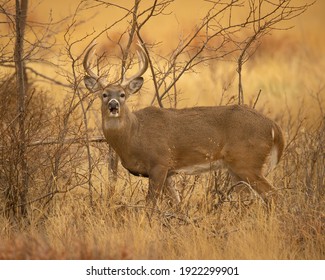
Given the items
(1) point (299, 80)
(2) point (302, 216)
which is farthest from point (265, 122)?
(1) point (299, 80)

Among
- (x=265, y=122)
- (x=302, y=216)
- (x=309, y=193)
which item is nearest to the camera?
(x=302, y=216)

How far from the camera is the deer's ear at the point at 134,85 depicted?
36.0 feet

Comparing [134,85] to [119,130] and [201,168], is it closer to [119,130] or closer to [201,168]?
[119,130]

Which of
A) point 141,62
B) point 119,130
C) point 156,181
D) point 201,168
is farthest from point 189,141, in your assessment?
point 141,62

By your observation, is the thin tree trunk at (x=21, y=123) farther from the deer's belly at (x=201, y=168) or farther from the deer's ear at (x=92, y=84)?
the deer's belly at (x=201, y=168)

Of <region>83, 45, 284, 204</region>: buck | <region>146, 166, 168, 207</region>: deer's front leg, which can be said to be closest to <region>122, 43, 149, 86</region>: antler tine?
<region>83, 45, 284, 204</region>: buck

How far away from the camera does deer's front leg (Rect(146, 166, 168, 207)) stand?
34.7 feet

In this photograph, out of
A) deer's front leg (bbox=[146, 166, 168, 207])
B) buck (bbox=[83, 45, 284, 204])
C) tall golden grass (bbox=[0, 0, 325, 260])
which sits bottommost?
tall golden grass (bbox=[0, 0, 325, 260])

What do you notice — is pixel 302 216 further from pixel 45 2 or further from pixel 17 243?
pixel 45 2

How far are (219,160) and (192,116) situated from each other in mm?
636

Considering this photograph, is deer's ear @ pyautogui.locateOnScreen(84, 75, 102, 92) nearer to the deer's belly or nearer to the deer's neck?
the deer's neck

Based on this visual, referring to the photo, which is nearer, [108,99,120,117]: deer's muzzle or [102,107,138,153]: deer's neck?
[108,99,120,117]: deer's muzzle

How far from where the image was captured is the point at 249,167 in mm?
10891
